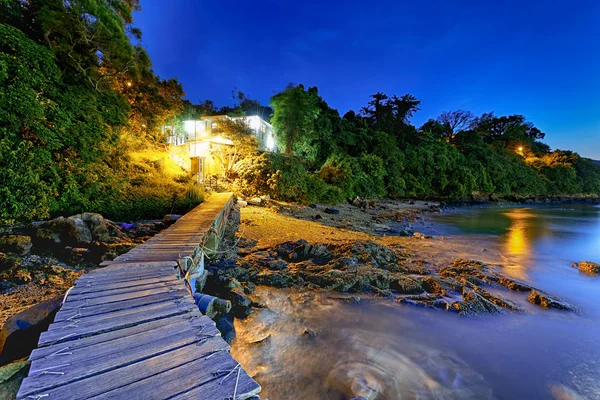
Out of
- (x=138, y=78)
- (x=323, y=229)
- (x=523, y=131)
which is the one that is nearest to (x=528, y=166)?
(x=523, y=131)

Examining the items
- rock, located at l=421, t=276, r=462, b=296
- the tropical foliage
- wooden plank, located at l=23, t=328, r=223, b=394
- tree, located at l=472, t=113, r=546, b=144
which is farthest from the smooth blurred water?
tree, located at l=472, t=113, r=546, b=144

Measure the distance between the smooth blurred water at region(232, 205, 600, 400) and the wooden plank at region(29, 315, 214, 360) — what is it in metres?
1.79

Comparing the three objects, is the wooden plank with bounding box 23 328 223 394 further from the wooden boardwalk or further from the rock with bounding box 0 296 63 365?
the rock with bounding box 0 296 63 365

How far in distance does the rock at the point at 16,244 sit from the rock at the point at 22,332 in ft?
13.6

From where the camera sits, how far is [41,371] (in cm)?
171

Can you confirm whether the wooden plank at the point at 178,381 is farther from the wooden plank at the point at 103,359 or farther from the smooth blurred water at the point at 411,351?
the smooth blurred water at the point at 411,351

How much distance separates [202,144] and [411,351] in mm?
24111

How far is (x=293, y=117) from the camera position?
26750 millimetres

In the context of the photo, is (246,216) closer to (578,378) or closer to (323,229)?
(323,229)

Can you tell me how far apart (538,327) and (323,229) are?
26.8 ft

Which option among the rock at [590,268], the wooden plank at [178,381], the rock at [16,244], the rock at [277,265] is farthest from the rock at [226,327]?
the rock at [590,268]

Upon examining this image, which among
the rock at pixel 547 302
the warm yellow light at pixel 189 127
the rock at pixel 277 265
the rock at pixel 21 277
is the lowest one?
the rock at pixel 547 302

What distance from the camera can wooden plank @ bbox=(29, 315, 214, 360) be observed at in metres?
1.92

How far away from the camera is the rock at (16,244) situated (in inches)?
235
